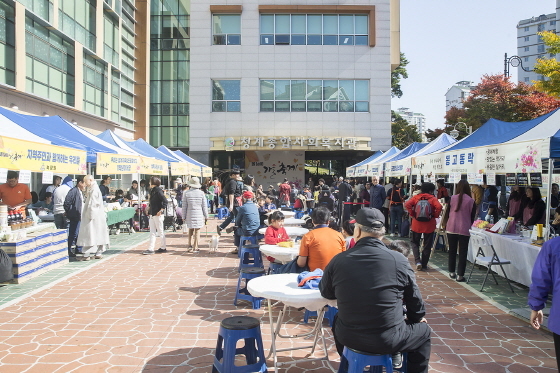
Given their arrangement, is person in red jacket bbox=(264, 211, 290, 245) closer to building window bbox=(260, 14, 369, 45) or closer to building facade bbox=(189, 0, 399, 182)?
building facade bbox=(189, 0, 399, 182)

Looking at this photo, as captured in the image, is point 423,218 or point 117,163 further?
point 117,163

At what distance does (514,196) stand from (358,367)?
10696mm

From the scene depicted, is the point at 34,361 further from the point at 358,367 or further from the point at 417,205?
the point at 417,205

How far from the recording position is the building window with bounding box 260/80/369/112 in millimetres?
26594

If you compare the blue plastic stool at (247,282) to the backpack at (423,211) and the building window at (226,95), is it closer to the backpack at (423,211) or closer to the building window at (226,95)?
the backpack at (423,211)

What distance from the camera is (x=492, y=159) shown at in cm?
745

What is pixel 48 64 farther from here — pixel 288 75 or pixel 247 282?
pixel 247 282

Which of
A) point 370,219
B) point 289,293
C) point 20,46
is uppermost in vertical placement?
point 20,46

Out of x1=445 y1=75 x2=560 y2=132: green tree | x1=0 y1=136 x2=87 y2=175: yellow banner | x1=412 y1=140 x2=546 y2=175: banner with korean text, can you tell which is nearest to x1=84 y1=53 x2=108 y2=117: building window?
x1=0 y1=136 x2=87 y2=175: yellow banner

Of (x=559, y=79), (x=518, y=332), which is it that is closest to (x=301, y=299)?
(x=518, y=332)

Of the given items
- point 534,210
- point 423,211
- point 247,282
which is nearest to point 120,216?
point 247,282

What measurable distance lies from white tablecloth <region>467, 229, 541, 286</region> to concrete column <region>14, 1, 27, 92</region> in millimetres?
17031

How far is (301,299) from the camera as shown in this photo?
359 cm

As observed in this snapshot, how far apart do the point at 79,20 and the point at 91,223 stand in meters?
17.4
